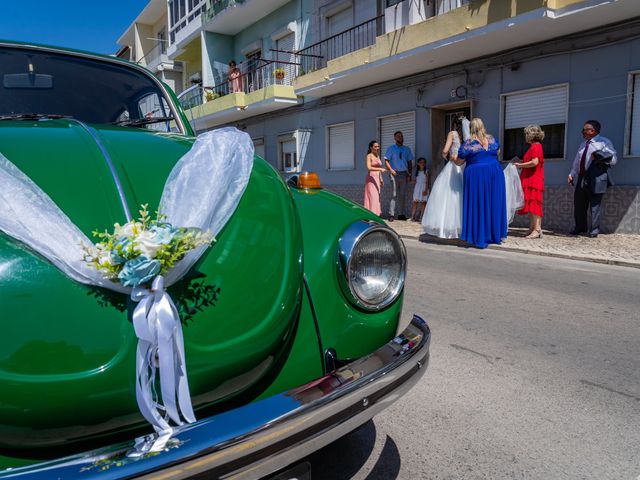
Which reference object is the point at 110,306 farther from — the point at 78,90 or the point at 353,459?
the point at 78,90

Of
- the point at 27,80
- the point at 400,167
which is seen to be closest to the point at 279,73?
the point at 400,167

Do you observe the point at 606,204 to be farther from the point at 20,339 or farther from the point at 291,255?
the point at 20,339

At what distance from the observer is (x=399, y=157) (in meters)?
11.7

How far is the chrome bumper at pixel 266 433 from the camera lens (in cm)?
96

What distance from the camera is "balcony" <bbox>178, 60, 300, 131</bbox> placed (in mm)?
15633

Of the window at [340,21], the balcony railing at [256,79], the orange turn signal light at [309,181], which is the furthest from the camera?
the balcony railing at [256,79]

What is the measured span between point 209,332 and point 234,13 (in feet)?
60.5

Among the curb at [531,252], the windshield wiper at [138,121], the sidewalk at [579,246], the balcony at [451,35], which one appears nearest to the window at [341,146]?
the balcony at [451,35]

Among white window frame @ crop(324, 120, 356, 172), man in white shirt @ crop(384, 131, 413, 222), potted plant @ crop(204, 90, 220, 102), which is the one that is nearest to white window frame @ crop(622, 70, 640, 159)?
man in white shirt @ crop(384, 131, 413, 222)

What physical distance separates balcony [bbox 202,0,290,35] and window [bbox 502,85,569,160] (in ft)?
31.5

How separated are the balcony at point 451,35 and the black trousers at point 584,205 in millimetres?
2752

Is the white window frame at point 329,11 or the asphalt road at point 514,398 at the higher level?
the white window frame at point 329,11

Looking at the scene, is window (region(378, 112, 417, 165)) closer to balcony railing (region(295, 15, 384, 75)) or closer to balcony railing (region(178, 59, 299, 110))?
balcony railing (region(295, 15, 384, 75))

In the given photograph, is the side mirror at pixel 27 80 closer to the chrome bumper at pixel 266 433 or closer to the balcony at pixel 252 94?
the chrome bumper at pixel 266 433
